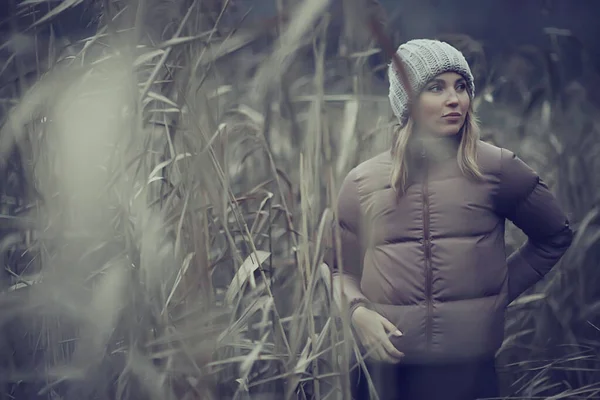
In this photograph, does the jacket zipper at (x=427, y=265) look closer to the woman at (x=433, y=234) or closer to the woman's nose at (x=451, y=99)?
the woman at (x=433, y=234)

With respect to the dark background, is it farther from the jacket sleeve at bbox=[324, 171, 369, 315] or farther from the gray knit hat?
the jacket sleeve at bbox=[324, 171, 369, 315]

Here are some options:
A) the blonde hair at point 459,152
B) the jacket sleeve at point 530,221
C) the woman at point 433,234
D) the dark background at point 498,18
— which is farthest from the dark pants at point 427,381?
the dark background at point 498,18

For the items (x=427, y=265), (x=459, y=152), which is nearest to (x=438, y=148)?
(x=459, y=152)

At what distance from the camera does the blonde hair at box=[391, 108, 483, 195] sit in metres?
1.00

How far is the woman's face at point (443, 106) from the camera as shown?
1004 millimetres

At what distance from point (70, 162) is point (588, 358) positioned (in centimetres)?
73

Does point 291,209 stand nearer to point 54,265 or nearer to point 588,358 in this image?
point 54,265

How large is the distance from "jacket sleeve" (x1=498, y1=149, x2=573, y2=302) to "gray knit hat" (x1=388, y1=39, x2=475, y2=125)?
12 centimetres

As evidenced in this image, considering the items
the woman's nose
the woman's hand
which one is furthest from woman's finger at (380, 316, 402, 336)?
the woman's nose

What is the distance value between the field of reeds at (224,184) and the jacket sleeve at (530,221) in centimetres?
3

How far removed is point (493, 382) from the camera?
1.06 meters

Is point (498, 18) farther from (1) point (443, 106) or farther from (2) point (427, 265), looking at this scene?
(2) point (427, 265)

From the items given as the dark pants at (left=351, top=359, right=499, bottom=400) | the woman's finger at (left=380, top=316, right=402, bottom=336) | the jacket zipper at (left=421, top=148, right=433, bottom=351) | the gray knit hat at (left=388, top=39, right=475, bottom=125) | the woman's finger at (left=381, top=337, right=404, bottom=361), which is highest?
the gray knit hat at (left=388, top=39, right=475, bottom=125)

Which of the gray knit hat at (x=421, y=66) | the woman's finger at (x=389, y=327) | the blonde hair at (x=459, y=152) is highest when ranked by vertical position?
the gray knit hat at (x=421, y=66)
